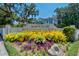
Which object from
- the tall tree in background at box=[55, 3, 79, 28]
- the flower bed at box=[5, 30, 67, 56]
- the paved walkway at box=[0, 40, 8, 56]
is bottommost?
the paved walkway at box=[0, 40, 8, 56]

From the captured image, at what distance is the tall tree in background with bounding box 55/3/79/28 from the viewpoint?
2701 mm

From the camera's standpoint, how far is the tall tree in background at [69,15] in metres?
2.70

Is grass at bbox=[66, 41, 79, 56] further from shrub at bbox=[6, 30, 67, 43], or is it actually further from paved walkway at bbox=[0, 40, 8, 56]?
paved walkway at bbox=[0, 40, 8, 56]

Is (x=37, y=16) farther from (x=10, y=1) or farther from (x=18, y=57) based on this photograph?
(x=18, y=57)

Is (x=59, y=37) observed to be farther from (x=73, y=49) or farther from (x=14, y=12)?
(x=14, y=12)

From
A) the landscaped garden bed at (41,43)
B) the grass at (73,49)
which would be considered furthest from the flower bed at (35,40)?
the grass at (73,49)

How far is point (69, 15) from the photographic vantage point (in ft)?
8.95

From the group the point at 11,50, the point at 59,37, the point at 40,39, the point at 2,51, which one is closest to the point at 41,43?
the point at 40,39

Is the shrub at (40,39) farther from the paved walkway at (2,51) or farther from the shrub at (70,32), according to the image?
the paved walkway at (2,51)

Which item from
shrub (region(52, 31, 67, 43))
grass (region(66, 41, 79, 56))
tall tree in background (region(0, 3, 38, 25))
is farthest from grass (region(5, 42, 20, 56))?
grass (region(66, 41, 79, 56))

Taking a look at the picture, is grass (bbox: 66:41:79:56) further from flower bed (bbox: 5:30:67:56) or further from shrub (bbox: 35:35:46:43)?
shrub (bbox: 35:35:46:43)

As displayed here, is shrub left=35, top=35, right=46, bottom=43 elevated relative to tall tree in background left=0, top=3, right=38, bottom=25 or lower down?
lower down

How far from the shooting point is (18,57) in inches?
104

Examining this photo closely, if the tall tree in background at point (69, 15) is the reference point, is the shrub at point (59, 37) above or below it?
below
